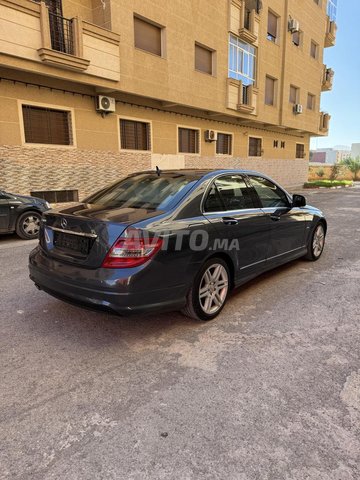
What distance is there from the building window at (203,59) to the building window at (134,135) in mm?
3757

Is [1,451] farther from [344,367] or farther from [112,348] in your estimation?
[344,367]

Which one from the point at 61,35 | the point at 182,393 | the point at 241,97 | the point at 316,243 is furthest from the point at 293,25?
the point at 182,393

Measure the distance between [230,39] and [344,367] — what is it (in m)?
17.1

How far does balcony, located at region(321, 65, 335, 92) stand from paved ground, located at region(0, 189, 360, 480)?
2801cm

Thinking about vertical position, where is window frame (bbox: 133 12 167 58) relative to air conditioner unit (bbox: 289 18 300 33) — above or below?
below

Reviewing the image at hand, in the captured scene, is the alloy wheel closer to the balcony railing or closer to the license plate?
the license plate

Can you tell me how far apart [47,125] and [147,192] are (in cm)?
850

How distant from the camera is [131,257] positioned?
2.72 metres

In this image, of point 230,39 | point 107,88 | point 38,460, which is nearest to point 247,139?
point 230,39

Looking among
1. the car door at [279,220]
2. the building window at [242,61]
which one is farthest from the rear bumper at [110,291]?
the building window at [242,61]

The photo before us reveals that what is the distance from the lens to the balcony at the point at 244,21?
15.8 m

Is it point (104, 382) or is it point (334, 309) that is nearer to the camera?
point (104, 382)

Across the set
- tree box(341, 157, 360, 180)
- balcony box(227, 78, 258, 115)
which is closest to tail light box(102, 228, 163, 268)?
balcony box(227, 78, 258, 115)

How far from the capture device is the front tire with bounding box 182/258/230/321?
319cm
